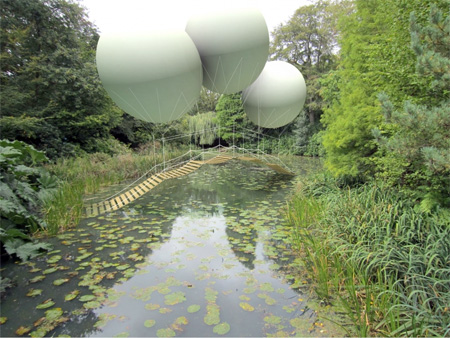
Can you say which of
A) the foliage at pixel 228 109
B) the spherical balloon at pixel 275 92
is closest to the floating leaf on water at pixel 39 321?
the spherical balloon at pixel 275 92

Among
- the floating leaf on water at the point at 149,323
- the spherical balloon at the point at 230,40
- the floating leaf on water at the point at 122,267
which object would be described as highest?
the spherical balloon at the point at 230,40

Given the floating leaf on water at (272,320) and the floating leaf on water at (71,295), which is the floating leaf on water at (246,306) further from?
the floating leaf on water at (71,295)

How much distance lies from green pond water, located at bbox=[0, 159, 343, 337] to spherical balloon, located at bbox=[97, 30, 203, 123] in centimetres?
215

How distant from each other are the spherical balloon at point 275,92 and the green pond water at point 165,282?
9.70 feet

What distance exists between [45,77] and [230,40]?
7.34 meters

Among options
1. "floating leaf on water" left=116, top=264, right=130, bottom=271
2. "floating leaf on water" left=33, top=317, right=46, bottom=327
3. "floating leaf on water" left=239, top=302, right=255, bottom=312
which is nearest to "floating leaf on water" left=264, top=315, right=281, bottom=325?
"floating leaf on water" left=239, top=302, right=255, bottom=312

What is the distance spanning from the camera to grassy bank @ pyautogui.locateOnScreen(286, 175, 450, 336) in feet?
6.08

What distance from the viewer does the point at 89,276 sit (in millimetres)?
2744

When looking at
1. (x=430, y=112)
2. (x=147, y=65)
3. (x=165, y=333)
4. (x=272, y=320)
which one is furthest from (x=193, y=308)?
(x=147, y=65)

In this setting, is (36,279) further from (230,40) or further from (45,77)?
(45,77)

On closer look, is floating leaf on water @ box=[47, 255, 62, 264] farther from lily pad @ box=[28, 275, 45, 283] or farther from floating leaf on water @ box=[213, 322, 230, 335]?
floating leaf on water @ box=[213, 322, 230, 335]

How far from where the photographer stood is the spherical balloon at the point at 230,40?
4266mm

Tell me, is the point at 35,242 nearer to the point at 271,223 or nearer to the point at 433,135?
the point at 271,223

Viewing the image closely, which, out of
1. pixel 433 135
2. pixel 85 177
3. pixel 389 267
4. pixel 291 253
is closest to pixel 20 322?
pixel 291 253
